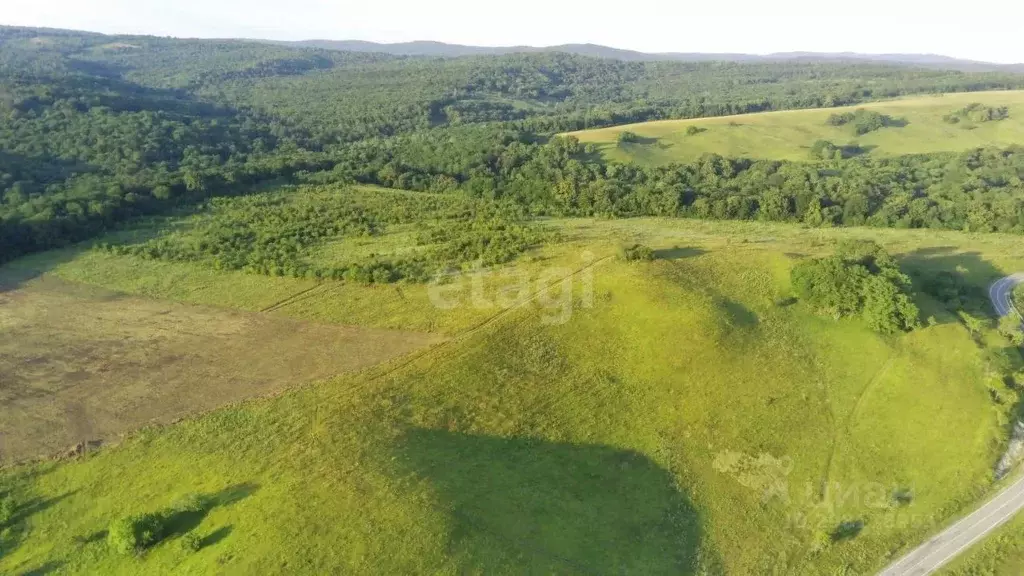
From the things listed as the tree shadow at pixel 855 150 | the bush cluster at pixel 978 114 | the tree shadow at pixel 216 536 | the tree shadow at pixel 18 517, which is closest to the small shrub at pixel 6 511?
the tree shadow at pixel 18 517

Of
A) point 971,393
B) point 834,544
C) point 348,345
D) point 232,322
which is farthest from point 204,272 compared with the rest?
point 971,393

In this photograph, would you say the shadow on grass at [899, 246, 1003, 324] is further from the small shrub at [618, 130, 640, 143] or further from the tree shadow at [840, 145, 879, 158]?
the small shrub at [618, 130, 640, 143]

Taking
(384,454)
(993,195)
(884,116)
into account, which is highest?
(884,116)

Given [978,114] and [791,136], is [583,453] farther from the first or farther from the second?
[978,114]

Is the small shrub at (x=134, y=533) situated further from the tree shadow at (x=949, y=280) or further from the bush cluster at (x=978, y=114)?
the bush cluster at (x=978, y=114)

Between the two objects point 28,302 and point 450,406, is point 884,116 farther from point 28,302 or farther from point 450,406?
point 28,302

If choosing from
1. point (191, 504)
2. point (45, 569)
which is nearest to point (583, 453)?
point (191, 504)
